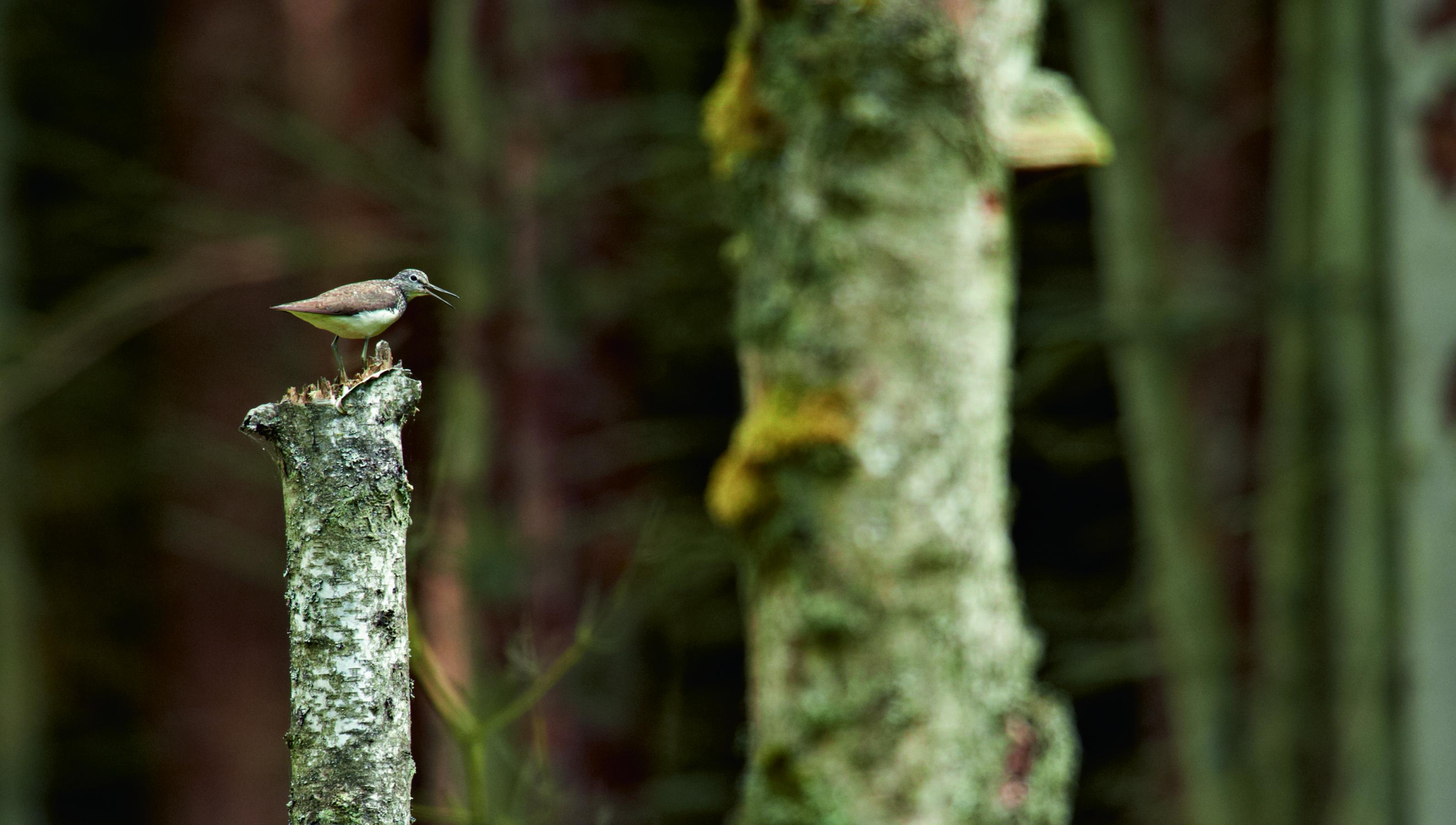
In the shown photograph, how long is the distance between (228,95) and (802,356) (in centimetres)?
473

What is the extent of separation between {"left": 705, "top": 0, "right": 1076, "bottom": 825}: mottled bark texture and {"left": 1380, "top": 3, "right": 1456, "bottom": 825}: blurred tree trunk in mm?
1109

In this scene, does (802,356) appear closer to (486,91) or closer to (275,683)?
(486,91)

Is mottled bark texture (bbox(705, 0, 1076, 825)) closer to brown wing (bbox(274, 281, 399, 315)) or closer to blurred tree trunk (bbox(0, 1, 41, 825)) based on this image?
brown wing (bbox(274, 281, 399, 315))

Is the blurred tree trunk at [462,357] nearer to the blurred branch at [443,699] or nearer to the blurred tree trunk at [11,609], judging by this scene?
the blurred branch at [443,699]

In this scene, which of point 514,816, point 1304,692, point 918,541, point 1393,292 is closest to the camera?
point 918,541

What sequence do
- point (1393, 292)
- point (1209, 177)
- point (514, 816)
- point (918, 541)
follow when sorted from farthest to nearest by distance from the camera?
1. point (1209, 177)
2. point (1393, 292)
3. point (514, 816)
4. point (918, 541)

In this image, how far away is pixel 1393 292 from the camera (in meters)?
3.56

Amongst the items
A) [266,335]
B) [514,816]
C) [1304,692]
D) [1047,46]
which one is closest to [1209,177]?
[1047,46]

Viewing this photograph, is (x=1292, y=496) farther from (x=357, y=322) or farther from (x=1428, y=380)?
(x=357, y=322)

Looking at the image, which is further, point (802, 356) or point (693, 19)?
point (693, 19)

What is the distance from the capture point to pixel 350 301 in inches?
47.8

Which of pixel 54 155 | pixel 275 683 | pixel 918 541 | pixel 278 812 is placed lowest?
pixel 278 812

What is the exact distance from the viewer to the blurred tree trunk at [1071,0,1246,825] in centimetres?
508

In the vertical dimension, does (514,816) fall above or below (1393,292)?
below
